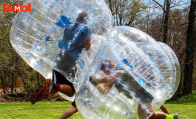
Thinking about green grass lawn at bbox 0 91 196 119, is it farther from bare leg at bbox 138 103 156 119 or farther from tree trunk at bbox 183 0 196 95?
bare leg at bbox 138 103 156 119

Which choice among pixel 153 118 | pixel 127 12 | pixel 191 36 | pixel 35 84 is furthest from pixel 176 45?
pixel 153 118

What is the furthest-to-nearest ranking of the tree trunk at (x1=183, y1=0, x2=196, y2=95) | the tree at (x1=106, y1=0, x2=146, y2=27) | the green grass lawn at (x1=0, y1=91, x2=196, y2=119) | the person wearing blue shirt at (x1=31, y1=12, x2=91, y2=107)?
1. the tree at (x1=106, y1=0, x2=146, y2=27)
2. the tree trunk at (x1=183, y1=0, x2=196, y2=95)
3. the green grass lawn at (x1=0, y1=91, x2=196, y2=119)
4. the person wearing blue shirt at (x1=31, y1=12, x2=91, y2=107)

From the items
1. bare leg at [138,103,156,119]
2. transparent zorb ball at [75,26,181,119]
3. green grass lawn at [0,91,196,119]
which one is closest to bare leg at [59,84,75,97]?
transparent zorb ball at [75,26,181,119]

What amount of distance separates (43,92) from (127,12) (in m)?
15.9

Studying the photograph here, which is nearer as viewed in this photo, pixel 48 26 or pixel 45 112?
pixel 48 26

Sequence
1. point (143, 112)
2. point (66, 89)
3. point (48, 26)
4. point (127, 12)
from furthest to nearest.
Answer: point (127, 12) → point (48, 26) → point (66, 89) → point (143, 112)

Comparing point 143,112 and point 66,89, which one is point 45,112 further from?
point 143,112

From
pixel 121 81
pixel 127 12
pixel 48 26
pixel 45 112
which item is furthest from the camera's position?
pixel 127 12

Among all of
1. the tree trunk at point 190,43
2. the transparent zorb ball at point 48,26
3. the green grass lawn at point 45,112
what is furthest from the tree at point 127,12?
the transparent zorb ball at point 48,26

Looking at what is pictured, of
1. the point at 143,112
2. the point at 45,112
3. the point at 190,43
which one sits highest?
the point at 143,112

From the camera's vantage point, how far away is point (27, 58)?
3402mm

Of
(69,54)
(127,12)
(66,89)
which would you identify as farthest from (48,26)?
(127,12)

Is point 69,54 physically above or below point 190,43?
above

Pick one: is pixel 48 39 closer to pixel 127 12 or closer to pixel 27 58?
pixel 27 58
